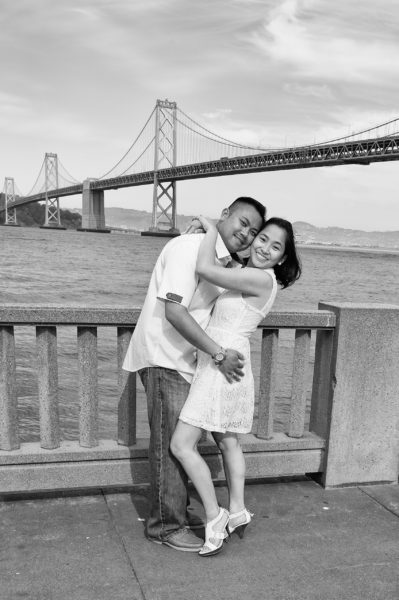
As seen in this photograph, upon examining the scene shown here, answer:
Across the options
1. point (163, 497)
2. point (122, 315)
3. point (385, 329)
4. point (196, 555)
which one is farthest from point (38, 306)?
point (385, 329)

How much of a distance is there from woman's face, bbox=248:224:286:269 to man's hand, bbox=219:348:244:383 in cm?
37

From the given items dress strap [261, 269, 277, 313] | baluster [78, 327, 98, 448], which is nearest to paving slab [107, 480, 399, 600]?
baluster [78, 327, 98, 448]

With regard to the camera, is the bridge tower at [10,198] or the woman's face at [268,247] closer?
the woman's face at [268,247]

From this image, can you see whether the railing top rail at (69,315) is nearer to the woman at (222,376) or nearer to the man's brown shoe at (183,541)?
the woman at (222,376)

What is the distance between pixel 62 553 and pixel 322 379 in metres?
1.58

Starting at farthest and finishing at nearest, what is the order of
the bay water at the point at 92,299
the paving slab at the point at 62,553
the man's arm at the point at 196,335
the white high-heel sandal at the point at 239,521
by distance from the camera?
1. the bay water at the point at 92,299
2. the white high-heel sandal at the point at 239,521
3. the man's arm at the point at 196,335
4. the paving slab at the point at 62,553

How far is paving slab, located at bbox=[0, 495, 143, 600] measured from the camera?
2.28 metres

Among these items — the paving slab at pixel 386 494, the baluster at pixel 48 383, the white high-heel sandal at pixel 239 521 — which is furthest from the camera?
the paving slab at pixel 386 494

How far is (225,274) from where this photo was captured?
7.99 ft

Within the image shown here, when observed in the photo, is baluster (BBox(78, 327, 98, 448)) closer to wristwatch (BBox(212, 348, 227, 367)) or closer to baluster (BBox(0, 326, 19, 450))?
baluster (BBox(0, 326, 19, 450))

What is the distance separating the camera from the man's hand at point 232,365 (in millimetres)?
2490

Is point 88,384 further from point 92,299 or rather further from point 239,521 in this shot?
point 92,299

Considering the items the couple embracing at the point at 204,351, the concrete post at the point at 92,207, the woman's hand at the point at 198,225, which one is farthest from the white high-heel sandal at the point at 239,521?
the concrete post at the point at 92,207

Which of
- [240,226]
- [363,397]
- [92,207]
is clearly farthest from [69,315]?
[92,207]
